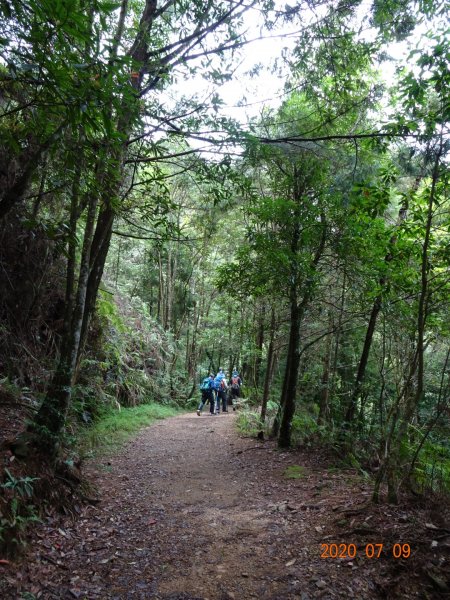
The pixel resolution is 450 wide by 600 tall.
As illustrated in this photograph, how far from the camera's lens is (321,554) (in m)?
4.07

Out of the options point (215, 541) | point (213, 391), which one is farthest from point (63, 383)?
point (213, 391)

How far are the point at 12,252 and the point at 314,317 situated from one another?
705cm

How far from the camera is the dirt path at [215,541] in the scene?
352cm

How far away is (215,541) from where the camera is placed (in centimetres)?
455

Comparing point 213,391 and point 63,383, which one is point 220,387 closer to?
point 213,391

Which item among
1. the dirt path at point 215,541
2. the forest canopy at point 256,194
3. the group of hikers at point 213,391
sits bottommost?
the dirt path at point 215,541

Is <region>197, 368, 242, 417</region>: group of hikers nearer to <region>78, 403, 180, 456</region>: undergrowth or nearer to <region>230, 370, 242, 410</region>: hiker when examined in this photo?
<region>230, 370, 242, 410</region>: hiker

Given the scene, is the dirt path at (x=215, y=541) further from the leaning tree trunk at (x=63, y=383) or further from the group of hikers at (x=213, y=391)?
A: the group of hikers at (x=213, y=391)

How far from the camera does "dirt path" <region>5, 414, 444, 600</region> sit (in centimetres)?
352

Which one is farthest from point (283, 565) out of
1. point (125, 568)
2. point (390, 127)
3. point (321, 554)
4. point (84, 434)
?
point (84, 434)

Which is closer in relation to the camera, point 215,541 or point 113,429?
point 215,541

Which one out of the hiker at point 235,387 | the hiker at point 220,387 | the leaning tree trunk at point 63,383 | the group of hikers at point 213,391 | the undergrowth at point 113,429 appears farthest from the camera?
the hiker at point 235,387

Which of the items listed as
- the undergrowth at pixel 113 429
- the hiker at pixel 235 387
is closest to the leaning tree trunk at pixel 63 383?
the undergrowth at pixel 113 429

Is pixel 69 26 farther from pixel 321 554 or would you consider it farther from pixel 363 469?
pixel 363 469
